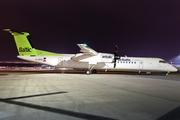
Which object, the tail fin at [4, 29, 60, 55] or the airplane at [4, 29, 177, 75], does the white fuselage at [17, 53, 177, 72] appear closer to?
the airplane at [4, 29, 177, 75]

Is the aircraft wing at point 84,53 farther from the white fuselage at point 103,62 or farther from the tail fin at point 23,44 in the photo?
the tail fin at point 23,44

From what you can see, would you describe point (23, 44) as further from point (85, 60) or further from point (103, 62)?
point (103, 62)

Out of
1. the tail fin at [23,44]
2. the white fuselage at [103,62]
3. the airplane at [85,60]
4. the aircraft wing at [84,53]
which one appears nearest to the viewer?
the aircraft wing at [84,53]

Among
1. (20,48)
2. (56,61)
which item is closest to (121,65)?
(56,61)

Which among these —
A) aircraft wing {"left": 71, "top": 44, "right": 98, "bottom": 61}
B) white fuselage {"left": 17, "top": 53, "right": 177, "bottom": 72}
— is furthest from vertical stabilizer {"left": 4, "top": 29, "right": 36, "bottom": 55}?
aircraft wing {"left": 71, "top": 44, "right": 98, "bottom": 61}

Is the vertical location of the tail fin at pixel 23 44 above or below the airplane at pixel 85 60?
above

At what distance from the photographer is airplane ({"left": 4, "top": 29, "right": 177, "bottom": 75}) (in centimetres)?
2194

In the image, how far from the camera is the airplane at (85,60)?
21.9 m

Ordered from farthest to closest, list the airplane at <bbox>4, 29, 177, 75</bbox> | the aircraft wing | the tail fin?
the airplane at <bbox>4, 29, 177, 75</bbox> < the tail fin < the aircraft wing

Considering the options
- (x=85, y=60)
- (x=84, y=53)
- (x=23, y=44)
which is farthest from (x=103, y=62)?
(x=23, y=44)

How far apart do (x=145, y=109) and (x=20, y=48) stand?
22.6 metres

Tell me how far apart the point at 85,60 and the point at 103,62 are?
3.17 meters

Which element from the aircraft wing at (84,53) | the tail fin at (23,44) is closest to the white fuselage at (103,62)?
the aircraft wing at (84,53)

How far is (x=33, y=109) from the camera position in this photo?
4234 millimetres
